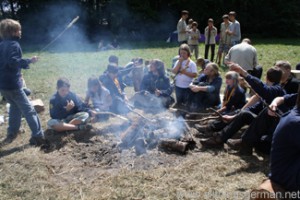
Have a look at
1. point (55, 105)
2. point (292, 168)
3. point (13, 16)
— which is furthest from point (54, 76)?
point (13, 16)

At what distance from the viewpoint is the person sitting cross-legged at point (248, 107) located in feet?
14.2

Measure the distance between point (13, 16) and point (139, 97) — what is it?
1602 centimetres

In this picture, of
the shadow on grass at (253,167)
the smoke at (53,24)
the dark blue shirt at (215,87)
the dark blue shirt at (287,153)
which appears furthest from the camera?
the smoke at (53,24)

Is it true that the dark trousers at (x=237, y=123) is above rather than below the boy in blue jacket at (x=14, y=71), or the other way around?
below

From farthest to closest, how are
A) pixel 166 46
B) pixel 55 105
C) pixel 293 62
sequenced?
pixel 166 46, pixel 293 62, pixel 55 105

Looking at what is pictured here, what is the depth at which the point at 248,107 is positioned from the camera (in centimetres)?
502

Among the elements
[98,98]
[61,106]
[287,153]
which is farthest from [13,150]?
A: [287,153]

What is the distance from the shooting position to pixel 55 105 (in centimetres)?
550

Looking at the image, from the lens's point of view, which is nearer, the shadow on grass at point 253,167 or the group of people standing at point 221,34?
the shadow on grass at point 253,167

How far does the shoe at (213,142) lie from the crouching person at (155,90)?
2.01 m

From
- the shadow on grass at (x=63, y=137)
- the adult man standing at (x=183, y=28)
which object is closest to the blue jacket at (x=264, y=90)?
the shadow on grass at (x=63, y=137)

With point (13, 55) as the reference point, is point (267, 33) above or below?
below

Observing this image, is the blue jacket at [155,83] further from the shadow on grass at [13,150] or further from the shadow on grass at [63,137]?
the shadow on grass at [13,150]

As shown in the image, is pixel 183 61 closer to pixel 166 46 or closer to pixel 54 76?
pixel 54 76
